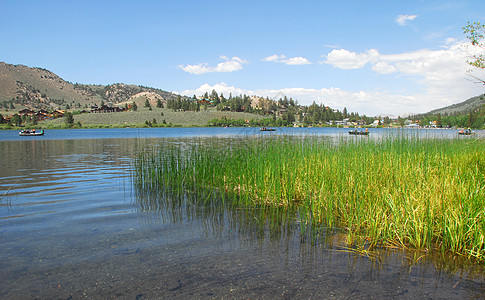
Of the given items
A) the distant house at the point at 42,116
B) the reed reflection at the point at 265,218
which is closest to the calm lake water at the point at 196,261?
the reed reflection at the point at 265,218

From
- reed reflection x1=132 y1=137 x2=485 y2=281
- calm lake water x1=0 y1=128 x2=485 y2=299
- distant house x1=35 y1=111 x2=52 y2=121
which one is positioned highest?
distant house x1=35 y1=111 x2=52 y2=121

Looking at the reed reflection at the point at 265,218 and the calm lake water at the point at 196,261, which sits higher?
the reed reflection at the point at 265,218

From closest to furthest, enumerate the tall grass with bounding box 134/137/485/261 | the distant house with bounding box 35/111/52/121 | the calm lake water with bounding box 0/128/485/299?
the calm lake water with bounding box 0/128/485/299, the tall grass with bounding box 134/137/485/261, the distant house with bounding box 35/111/52/121

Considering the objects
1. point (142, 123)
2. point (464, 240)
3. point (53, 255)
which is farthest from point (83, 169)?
point (142, 123)

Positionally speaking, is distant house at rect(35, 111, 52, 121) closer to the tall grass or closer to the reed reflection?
the reed reflection

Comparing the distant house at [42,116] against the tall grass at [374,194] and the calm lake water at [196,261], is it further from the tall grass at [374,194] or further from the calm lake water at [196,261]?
the calm lake water at [196,261]

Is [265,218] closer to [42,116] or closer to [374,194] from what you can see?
[374,194]

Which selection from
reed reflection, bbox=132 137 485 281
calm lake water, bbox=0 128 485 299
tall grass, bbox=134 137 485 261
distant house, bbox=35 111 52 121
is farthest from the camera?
distant house, bbox=35 111 52 121

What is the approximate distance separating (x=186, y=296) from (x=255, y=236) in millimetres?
2126

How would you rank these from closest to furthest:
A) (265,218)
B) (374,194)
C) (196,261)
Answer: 1. (196,261)
2. (374,194)
3. (265,218)

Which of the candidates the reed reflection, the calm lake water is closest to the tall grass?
the reed reflection

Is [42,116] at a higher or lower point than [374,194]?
higher

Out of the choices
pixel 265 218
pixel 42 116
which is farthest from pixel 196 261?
pixel 42 116

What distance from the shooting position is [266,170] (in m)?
Answer: 7.54
